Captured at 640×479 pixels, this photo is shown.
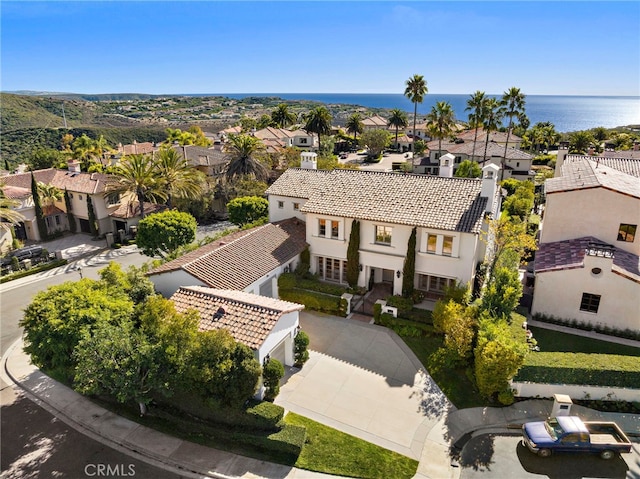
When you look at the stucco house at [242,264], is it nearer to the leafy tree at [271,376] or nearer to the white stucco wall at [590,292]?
the leafy tree at [271,376]

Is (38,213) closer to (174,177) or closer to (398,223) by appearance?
(174,177)

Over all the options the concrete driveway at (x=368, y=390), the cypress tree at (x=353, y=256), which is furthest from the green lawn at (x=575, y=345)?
the cypress tree at (x=353, y=256)

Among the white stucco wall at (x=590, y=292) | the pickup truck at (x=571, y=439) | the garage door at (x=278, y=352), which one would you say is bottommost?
the pickup truck at (x=571, y=439)

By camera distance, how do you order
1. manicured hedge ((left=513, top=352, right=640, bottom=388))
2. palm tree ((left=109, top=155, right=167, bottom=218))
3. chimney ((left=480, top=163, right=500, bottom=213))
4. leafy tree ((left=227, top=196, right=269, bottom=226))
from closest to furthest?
1. manicured hedge ((left=513, top=352, right=640, bottom=388))
2. chimney ((left=480, top=163, right=500, bottom=213))
3. leafy tree ((left=227, top=196, right=269, bottom=226))
4. palm tree ((left=109, top=155, right=167, bottom=218))

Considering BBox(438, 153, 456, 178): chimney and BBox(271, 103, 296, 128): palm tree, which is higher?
BBox(271, 103, 296, 128): palm tree

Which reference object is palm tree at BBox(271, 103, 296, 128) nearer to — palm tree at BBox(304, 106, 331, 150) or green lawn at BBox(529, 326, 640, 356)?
palm tree at BBox(304, 106, 331, 150)

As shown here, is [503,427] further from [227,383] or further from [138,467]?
[138,467]

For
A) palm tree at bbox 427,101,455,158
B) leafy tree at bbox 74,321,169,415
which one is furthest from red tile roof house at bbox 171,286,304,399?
palm tree at bbox 427,101,455,158
